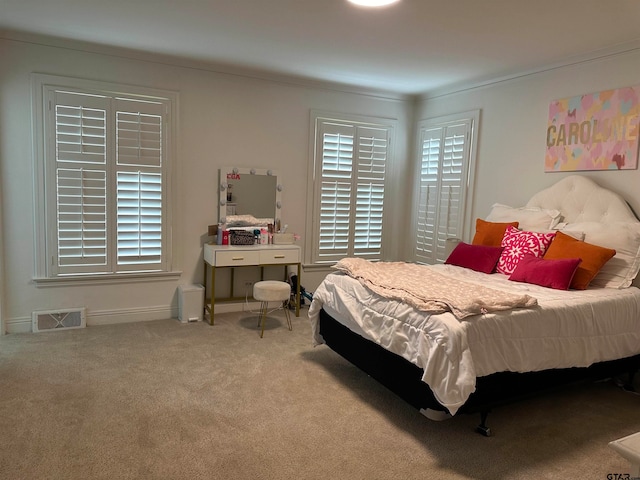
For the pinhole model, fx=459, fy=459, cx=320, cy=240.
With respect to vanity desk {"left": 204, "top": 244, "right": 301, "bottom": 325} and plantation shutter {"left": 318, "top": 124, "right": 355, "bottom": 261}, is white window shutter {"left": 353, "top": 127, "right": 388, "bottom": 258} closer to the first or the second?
plantation shutter {"left": 318, "top": 124, "right": 355, "bottom": 261}

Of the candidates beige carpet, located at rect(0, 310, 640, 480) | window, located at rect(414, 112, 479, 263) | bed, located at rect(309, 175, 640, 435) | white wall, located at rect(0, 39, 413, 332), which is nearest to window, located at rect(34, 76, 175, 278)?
white wall, located at rect(0, 39, 413, 332)

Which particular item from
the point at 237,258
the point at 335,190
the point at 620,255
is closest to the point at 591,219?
the point at 620,255

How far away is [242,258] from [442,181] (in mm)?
2370

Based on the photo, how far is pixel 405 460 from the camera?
2.28 metres

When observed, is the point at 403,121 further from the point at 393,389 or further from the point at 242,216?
the point at 393,389

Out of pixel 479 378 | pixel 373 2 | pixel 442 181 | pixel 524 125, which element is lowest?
pixel 479 378

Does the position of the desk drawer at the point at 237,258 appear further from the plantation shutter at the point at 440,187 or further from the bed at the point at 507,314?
the plantation shutter at the point at 440,187

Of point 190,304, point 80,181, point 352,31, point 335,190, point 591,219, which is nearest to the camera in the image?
point 352,31

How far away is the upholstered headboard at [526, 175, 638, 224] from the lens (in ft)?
11.2

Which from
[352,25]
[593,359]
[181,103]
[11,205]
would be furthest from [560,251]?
[11,205]

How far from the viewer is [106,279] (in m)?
4.20

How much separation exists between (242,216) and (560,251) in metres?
2.92

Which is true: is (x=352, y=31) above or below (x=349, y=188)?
above

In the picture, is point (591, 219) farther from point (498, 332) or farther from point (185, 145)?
point (185, 145)
